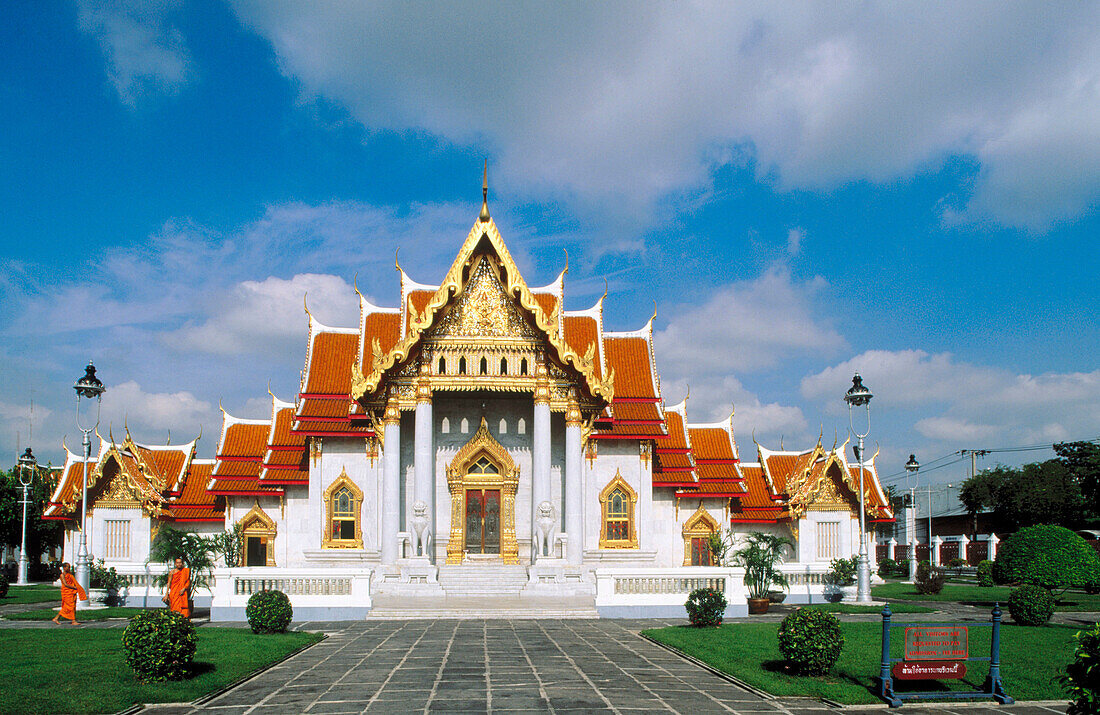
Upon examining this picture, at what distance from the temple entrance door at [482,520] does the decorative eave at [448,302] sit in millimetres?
4773

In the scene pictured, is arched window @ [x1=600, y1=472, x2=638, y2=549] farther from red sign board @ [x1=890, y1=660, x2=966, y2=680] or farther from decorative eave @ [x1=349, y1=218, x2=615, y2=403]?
red sign board @ [x1=890, y1=660, x2=966, y2=680]

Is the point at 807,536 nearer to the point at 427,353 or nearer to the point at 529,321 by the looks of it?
the point at 529,321

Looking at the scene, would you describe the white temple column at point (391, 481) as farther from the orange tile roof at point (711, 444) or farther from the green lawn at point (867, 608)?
the orange tile roof at point (711, 444)

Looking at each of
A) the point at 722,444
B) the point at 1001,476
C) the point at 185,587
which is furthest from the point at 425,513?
the point at 1001,476

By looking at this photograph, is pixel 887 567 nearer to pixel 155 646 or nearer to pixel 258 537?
pixel 258 537

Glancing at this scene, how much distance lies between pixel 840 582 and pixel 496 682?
57.7ft

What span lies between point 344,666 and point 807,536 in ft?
73.3

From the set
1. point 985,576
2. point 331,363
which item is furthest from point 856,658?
point 985,576

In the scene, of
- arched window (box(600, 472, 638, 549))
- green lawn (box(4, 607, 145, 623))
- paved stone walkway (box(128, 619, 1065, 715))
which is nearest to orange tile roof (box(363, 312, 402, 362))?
arched window (box(600, 472, 638, 549))

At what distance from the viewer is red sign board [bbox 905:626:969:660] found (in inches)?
443

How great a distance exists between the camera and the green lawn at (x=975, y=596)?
25.5 meters

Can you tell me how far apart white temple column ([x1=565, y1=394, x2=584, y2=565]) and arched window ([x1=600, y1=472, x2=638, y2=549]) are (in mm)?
3278

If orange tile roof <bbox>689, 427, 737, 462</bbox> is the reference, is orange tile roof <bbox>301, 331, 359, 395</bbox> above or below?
above

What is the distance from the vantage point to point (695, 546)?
31562 mm
